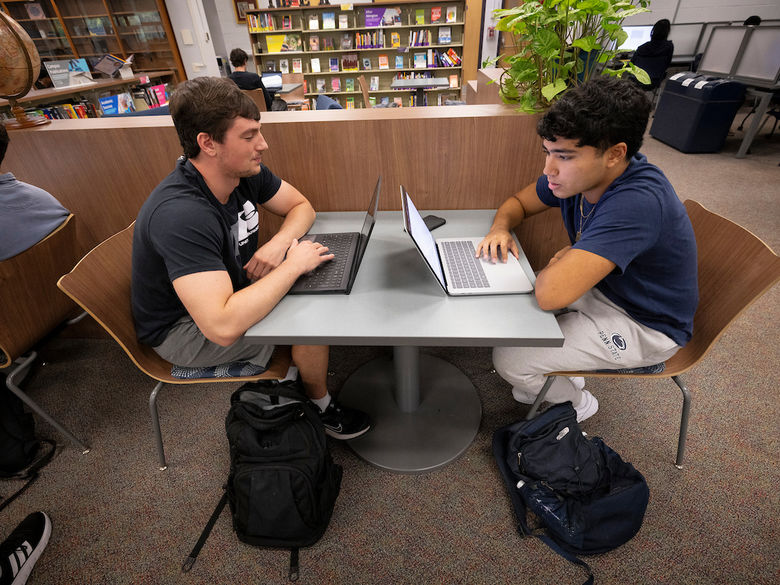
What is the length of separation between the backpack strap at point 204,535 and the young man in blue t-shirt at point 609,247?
108 centimetres

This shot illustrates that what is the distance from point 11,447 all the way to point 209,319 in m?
1.24

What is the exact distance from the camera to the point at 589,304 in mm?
1263

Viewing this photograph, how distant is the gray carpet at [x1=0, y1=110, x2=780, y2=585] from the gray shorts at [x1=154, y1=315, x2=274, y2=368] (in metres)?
0.51

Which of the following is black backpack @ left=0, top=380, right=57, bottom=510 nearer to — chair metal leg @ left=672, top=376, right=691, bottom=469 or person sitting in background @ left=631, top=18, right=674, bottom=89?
chair metal leg @ left=672, top=376, right=691, bottom=469

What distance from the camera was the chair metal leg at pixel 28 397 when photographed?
4.27 feet

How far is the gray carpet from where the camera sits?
45.6 inches

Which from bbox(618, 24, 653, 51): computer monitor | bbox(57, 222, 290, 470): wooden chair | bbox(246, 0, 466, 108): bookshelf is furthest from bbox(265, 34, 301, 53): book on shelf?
bbox(57, 222, 290, 470): wooden chair

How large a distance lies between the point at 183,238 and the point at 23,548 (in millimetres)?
1134

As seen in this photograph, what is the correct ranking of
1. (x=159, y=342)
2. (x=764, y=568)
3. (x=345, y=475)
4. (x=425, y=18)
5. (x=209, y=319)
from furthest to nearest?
(x=425, y=18) < (x=345, y=475) < (x=159, y=342) < (x=764, y=568) < (x=209, y=319)

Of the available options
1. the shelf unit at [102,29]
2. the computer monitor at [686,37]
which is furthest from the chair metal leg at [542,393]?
the computer monitor at [686,37]

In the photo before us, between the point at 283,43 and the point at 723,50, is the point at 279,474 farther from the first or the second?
the point at 283,43

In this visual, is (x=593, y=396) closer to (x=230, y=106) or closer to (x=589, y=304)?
(x=589, y=304)

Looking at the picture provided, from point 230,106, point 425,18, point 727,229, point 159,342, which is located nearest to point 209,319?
point 159,342

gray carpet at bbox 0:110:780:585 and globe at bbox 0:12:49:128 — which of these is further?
globe at bbox 0:12:49:128
